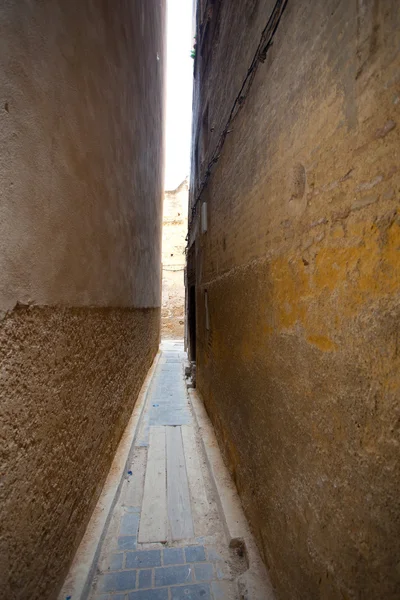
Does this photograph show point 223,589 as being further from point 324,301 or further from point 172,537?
point 324,301

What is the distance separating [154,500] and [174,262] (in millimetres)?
19492

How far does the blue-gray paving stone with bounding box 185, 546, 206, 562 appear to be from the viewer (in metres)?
2.49

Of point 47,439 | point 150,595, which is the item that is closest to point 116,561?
point 150,595

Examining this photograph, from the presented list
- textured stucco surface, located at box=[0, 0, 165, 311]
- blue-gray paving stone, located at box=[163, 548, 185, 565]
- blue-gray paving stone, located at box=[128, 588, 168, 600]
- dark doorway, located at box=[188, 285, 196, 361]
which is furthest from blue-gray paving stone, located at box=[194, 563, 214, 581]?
dark doorway, located at box=[188, 285, 196, 361]

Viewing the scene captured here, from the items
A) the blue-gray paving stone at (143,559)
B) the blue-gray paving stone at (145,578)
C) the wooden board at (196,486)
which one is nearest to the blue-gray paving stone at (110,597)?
the blue-gray paving stone at (145,578)

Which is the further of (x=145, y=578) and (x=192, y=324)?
(x=192, y=324)

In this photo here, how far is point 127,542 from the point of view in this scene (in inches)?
104

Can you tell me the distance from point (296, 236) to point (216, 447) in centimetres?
333

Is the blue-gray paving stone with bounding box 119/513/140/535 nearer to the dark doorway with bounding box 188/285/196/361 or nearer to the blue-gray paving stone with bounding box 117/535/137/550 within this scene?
the blue-gray paving stone with bounding box 117/535/137/550

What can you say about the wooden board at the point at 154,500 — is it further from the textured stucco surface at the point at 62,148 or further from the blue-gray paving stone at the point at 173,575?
the textured stucco surface at the point at 62,148

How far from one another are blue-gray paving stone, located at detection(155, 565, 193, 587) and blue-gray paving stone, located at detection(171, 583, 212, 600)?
0.06m

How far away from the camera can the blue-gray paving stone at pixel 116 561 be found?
238 centimetres

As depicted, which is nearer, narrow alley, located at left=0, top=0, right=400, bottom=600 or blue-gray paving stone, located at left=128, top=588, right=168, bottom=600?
narrow alley, located at left=0, top=0, right=400, bottom=600

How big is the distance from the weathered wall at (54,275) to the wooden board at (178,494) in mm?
765
